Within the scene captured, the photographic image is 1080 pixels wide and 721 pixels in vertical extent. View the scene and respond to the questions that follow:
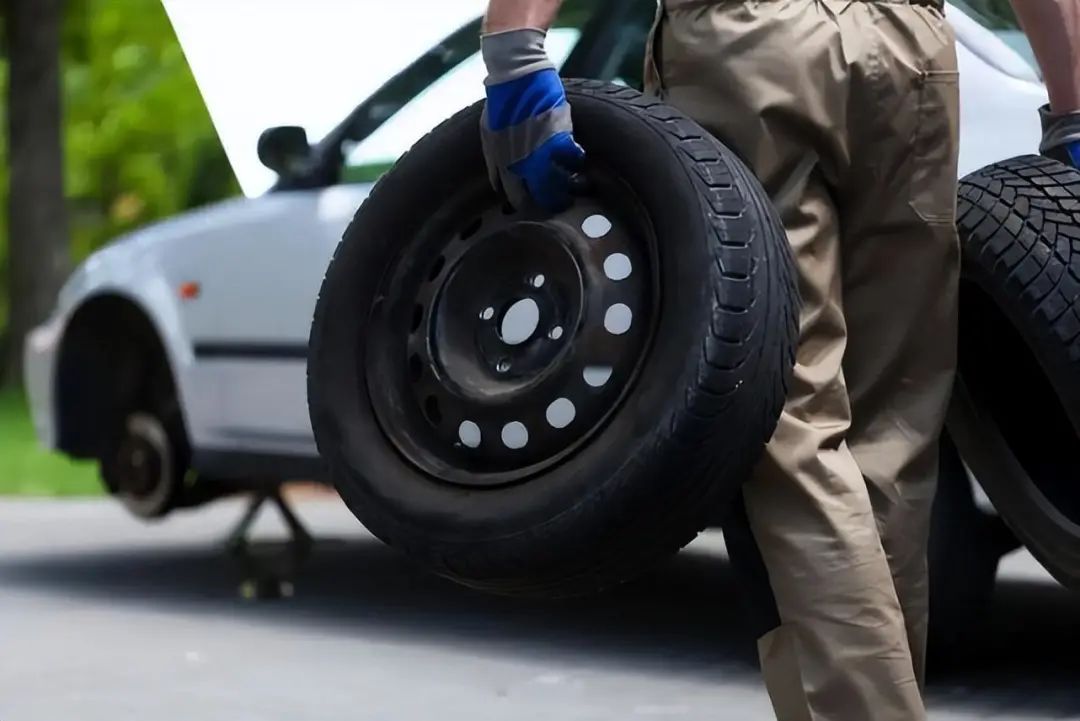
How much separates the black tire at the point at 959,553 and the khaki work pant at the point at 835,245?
5.27 ft

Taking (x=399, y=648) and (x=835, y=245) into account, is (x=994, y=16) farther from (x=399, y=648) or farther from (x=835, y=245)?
(x=835, y=245)

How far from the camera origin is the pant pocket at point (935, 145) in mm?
2930

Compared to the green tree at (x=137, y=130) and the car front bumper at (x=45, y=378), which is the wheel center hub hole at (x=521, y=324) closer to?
the car front bumper at (x=45, y=378)

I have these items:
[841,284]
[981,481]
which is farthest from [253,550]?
[841,284]

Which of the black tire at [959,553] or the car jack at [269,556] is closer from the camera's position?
the black tire at [959,553]

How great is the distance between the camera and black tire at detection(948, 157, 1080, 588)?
3.65 meters

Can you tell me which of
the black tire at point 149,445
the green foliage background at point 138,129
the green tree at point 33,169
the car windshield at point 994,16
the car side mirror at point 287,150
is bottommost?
the green foliage background at point 138,129

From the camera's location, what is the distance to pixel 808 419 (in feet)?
9.45

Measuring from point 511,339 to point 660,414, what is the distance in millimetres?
340

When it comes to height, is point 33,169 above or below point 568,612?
below

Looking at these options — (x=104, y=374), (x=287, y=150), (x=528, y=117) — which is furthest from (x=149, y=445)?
(x=528, y=117)

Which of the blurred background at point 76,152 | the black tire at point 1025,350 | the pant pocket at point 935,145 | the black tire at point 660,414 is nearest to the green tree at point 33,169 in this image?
the blurred background at point 76,152

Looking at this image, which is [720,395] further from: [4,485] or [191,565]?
[4,485]

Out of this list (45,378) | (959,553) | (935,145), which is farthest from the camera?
(45,378)
